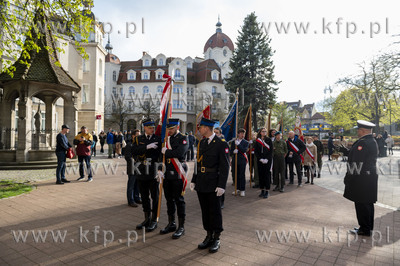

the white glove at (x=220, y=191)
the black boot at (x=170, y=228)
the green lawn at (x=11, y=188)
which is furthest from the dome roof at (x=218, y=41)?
the white glove at (x=220, y=191)

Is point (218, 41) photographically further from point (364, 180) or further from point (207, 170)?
point (207, 170)

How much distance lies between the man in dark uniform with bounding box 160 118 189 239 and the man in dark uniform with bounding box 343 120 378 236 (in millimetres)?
3334

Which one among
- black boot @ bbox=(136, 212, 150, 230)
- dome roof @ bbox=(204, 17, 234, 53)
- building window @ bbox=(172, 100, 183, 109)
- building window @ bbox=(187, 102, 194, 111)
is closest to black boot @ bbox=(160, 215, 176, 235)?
black boot @ bbox=(136, 212, 150, 230)

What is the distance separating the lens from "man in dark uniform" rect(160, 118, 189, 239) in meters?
4.92

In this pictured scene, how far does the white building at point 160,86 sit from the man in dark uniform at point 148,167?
148 feet

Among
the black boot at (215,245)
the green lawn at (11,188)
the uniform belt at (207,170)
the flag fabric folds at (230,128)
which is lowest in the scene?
the black boot at (215,245)

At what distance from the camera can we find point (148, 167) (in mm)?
5203

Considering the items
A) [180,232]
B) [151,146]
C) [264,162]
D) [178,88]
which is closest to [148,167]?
[151,146]

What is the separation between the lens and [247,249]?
431 cm

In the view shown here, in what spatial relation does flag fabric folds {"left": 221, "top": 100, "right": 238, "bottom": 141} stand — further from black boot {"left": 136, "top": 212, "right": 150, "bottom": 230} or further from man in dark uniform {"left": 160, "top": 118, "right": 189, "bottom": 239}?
black boot {"left": 136, "top": 212, "right": 150, "bottom": 230}

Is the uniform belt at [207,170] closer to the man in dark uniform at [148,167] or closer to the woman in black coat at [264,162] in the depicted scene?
the man in dark uniform at [148,167]

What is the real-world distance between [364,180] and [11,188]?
984cm

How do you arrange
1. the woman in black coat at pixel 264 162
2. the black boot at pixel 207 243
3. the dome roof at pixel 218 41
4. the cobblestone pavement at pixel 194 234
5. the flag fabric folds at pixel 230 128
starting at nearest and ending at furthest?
the cobblestone pavement at pixel 194 234 → the black boot at pixel 207 243 → the woman in black coat at pixel 264 162 → the flag fabric folds at pixel 230 128 → the dome roof at pixel 218 41

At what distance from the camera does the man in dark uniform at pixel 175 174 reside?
492 cm
